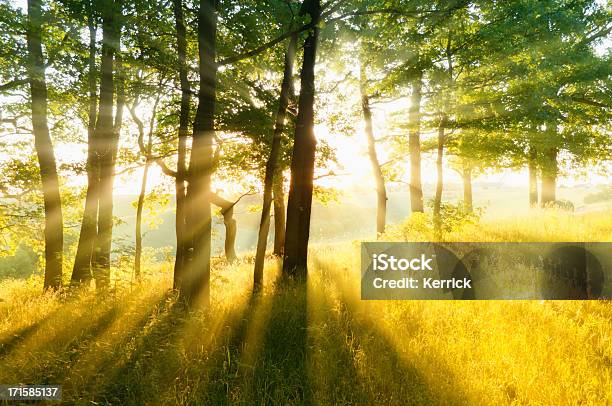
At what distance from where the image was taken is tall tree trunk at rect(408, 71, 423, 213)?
12820 millimetres

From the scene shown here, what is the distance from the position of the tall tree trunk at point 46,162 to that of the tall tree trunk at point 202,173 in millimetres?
6229

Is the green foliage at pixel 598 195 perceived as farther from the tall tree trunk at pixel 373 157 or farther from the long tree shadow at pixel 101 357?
the long tree shadow at pixel 101 357

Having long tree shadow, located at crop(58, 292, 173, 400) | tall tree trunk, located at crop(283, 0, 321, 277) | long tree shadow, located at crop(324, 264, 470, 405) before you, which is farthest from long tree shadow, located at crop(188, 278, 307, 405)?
tall tree trunk, located at crop(283, 0, 321, 277)

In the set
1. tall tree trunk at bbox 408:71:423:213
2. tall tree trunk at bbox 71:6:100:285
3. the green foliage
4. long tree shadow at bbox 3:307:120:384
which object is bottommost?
long tree shadow at bbox 3:307:120:384

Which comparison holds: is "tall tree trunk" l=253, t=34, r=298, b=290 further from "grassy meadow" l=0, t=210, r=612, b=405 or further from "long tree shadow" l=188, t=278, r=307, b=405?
"long tree shadow" l=188, t=278, r=307, b=405

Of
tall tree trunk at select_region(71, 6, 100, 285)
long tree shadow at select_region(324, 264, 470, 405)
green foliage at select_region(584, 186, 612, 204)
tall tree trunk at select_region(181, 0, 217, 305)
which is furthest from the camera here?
green foliage at select_region(584, 186, 612, 204)

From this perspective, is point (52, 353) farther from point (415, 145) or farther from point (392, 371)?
point (415, 145)

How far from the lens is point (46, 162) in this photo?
1005 centimetres

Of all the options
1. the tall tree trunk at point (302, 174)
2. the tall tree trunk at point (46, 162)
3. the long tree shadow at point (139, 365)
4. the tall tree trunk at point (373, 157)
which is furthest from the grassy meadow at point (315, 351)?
the tall tree trunk at point (373, 157)

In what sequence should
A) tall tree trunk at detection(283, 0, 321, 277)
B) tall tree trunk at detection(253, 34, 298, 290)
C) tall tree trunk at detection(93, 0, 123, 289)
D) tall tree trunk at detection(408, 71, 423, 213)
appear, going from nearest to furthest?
tall tree trunk at detection(253, 34, 298, 290), tall tree trunk at detection(283, 0, 321, 277), tall tree trunk at detection(93, 0, 123, 289), tall tree trunk at detection(408, 71, 423, 213)

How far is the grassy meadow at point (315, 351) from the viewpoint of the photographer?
11.0 ft

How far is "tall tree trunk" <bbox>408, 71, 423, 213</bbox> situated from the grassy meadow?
8.43 m

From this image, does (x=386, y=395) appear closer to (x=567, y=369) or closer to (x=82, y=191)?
(x=567, y=369)

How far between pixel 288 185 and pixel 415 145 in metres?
6.98
